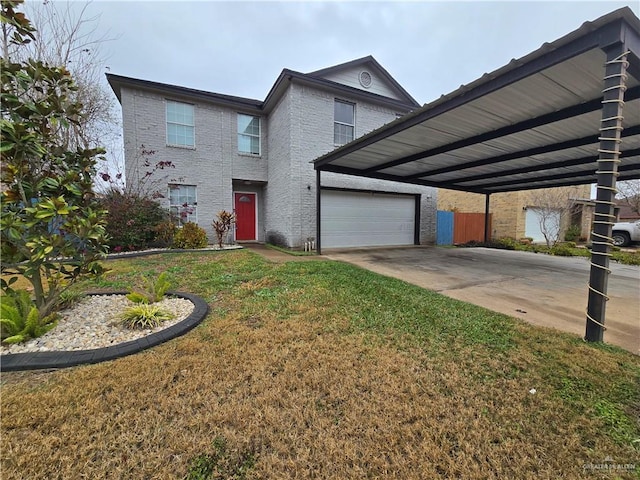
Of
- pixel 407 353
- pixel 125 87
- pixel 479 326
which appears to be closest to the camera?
pixel 407 353

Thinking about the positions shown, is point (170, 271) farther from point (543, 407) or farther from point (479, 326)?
point (543, 407)

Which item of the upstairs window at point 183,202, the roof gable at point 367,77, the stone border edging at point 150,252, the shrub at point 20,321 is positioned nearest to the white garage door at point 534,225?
the roof gable at point 367,77

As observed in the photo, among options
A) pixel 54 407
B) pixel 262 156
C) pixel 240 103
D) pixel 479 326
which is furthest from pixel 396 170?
pixel 54 407

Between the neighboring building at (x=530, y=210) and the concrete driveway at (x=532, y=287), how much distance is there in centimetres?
714

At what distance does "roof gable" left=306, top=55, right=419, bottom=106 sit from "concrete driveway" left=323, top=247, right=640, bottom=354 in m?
7.72

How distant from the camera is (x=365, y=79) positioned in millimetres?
11680

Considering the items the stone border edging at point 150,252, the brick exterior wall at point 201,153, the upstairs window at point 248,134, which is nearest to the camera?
the stone border edging at point 150,252

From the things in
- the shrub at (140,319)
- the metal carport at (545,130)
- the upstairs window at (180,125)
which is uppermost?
the upstairs window at (180,125)

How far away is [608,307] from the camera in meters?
4.08

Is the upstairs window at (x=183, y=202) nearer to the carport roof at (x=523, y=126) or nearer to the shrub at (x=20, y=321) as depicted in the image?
the carport roof at (x=523, y=126)

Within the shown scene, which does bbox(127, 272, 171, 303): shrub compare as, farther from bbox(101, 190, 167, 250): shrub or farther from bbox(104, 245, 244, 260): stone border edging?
bbox(101, 190, 167, 250): shrub

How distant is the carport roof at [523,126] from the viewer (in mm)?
3336

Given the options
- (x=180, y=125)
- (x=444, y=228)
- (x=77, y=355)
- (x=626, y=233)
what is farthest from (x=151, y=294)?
(x=626, y=233)

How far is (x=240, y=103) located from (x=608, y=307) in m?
12.2
